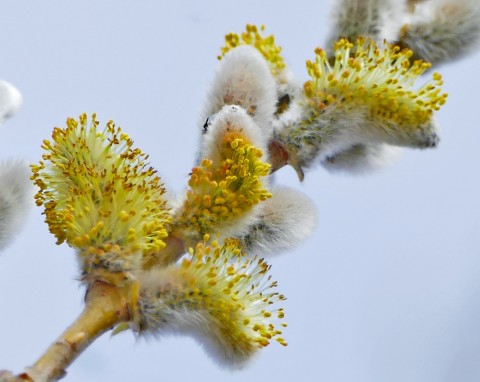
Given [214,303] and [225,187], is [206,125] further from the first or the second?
[214,303]

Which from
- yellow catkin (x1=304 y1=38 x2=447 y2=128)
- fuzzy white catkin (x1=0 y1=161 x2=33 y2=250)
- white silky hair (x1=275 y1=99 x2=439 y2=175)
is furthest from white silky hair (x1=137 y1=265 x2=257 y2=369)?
yellow catkin (x1=304 y1=38 x2=447 y2=128)

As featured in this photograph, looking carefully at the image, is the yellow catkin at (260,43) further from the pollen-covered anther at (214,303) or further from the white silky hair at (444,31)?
the pollen-covered anther at (214,303)

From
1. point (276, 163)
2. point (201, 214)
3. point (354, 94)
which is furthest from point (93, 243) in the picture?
point (354, 94)

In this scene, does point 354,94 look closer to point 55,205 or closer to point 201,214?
point 201,214

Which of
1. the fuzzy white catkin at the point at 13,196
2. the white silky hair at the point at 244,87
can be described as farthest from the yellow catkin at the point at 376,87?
the fuzzy white catkin at the point at 13,196

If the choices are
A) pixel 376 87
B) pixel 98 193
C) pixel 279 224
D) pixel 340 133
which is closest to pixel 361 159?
pixel 340 133

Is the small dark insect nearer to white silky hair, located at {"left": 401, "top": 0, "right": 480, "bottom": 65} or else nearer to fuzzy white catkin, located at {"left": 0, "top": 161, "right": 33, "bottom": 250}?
fuzzy white catkin, located at {"left": 0, "top": 161, "right": 33, "bottom": 250}

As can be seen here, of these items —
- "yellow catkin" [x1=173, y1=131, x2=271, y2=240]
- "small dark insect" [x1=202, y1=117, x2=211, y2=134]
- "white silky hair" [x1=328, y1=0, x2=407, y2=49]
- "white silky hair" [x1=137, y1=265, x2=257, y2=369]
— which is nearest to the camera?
"white silky hair" [x1=137, y1=265, x2=257, y2=369]
